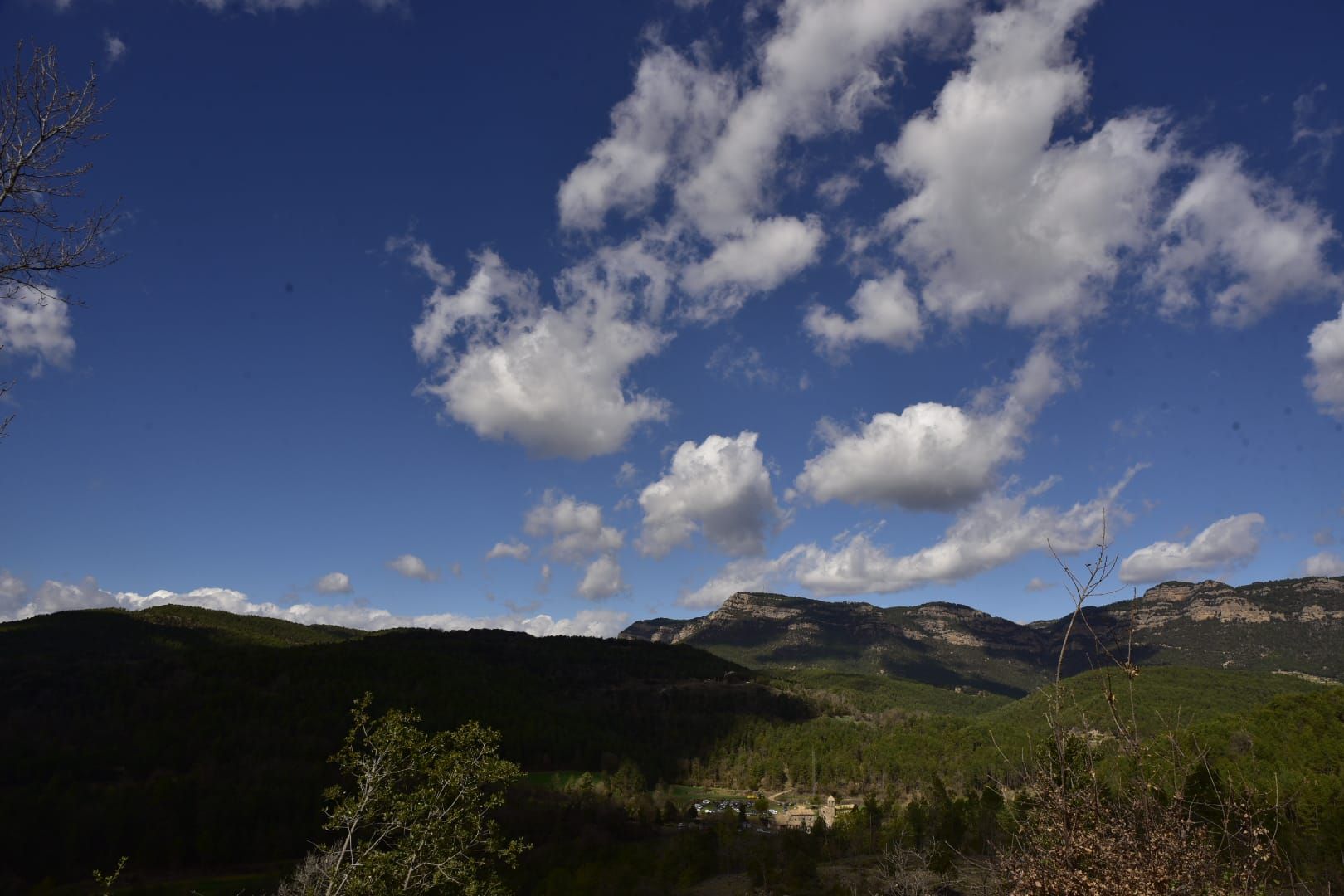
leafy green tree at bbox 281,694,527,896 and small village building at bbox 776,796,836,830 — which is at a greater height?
leafy green tree at bbox 281,694,527,896

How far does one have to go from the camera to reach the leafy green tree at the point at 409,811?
16797 mm

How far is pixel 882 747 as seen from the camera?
17175cm

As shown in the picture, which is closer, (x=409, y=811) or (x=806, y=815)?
(x=409, y=811)

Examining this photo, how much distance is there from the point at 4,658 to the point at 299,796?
11159 centimetres

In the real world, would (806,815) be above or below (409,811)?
below

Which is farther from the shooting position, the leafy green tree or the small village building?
the small village building

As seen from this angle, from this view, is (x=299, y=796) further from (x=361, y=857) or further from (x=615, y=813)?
(x=361, y=857)

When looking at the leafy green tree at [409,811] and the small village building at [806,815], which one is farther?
the small village building at [806,815]

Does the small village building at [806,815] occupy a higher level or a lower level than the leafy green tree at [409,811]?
lower

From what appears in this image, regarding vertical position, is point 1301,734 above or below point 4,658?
below

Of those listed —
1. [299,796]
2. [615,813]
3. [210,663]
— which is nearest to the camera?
[299,796]

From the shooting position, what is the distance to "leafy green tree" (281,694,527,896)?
661 inches

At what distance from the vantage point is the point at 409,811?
17.6 meters

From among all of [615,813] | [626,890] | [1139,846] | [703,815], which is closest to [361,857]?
[1139,846]
